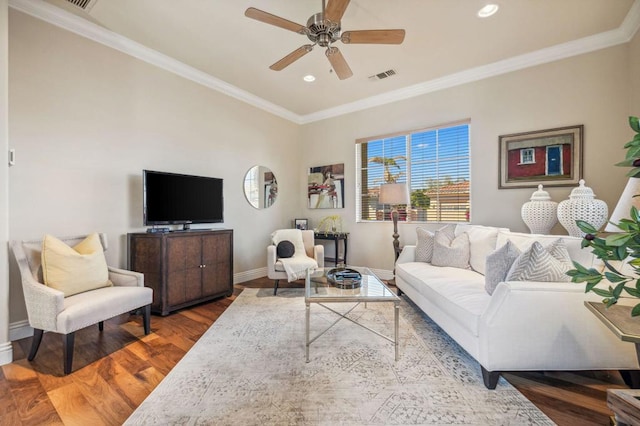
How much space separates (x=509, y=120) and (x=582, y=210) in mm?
1389

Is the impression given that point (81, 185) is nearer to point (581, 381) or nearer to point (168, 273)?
point (168, 273)

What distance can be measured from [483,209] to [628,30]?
2156mm

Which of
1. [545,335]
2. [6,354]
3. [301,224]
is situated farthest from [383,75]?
[6,354]

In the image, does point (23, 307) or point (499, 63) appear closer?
point (23, 307)

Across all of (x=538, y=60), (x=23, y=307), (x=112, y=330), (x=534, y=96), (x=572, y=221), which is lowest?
(x=112, y=330)

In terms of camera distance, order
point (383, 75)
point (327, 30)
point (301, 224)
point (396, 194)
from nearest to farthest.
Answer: point (327, 30) < point (383, 75) < point (396, 194) < point (301, 224)

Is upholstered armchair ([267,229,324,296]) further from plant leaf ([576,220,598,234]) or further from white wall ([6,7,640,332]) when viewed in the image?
plant leaf ([576,220,598,234])

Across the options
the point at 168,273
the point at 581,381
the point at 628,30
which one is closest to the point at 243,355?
the point at 168,273

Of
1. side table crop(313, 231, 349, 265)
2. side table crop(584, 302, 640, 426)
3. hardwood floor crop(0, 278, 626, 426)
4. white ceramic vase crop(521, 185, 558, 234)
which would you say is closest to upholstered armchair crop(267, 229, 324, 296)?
side table crop(313, 231, 349, 265)

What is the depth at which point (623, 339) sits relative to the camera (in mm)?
1072

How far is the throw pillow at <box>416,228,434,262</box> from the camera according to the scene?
330 cm

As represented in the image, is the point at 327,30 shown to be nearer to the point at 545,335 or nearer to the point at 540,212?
the point at 545,335

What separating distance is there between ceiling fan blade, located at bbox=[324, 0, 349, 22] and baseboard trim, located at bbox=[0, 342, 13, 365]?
3310mm

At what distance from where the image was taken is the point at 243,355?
2.09 meters
